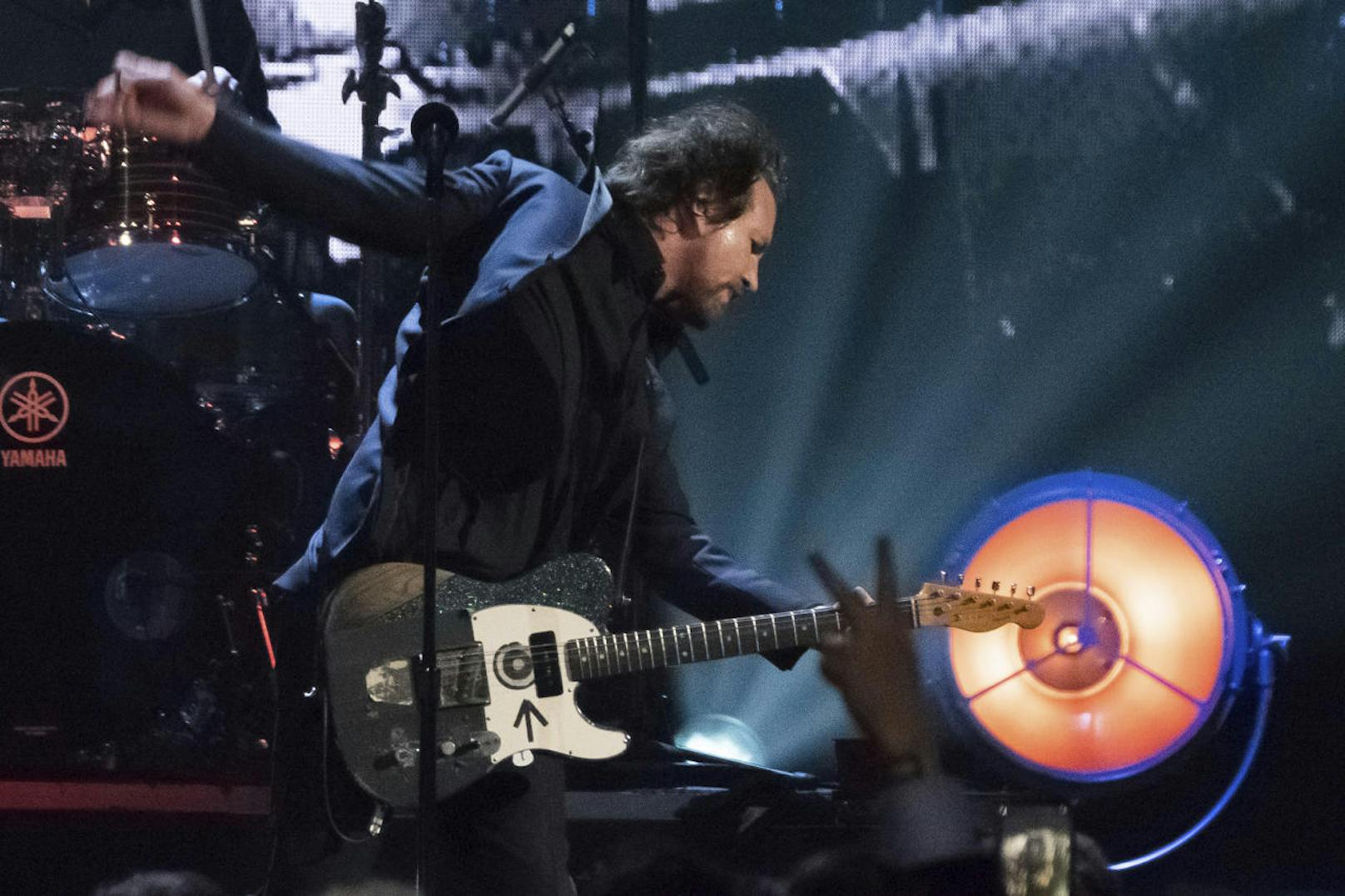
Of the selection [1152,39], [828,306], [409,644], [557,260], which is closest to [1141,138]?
[1152,39]

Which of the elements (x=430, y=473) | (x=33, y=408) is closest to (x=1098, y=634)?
(x=430, y=473)

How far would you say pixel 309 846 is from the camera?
2.34 m

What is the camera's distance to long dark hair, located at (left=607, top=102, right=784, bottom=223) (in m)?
2.65

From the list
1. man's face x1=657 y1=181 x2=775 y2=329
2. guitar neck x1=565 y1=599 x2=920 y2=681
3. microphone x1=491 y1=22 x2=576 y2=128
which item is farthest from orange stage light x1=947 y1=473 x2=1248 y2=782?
microphone x1=491 y1=22 x2=576 y2=128

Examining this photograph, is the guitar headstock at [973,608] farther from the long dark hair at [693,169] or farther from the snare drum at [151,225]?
the snare drum at [151,225]

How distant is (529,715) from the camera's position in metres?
2.37

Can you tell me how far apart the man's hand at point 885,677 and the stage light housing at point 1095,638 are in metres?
1.75

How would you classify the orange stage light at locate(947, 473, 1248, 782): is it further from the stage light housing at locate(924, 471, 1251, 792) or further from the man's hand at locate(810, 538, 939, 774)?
the man's hand at locate(810, 538, 939, 774)

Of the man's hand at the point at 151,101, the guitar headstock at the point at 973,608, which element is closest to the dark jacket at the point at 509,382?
the man's hand at the point at 151,101

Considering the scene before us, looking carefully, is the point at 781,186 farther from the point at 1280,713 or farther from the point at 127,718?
the point at 127,718

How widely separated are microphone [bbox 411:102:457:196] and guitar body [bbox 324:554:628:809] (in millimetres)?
702

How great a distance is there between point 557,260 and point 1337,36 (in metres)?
2.71

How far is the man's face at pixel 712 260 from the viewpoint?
2.67 meters

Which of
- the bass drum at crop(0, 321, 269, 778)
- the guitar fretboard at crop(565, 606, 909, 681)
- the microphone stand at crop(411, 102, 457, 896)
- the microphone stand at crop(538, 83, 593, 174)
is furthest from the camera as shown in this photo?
the microphone stand at crop(538, 83, 593, 174)
